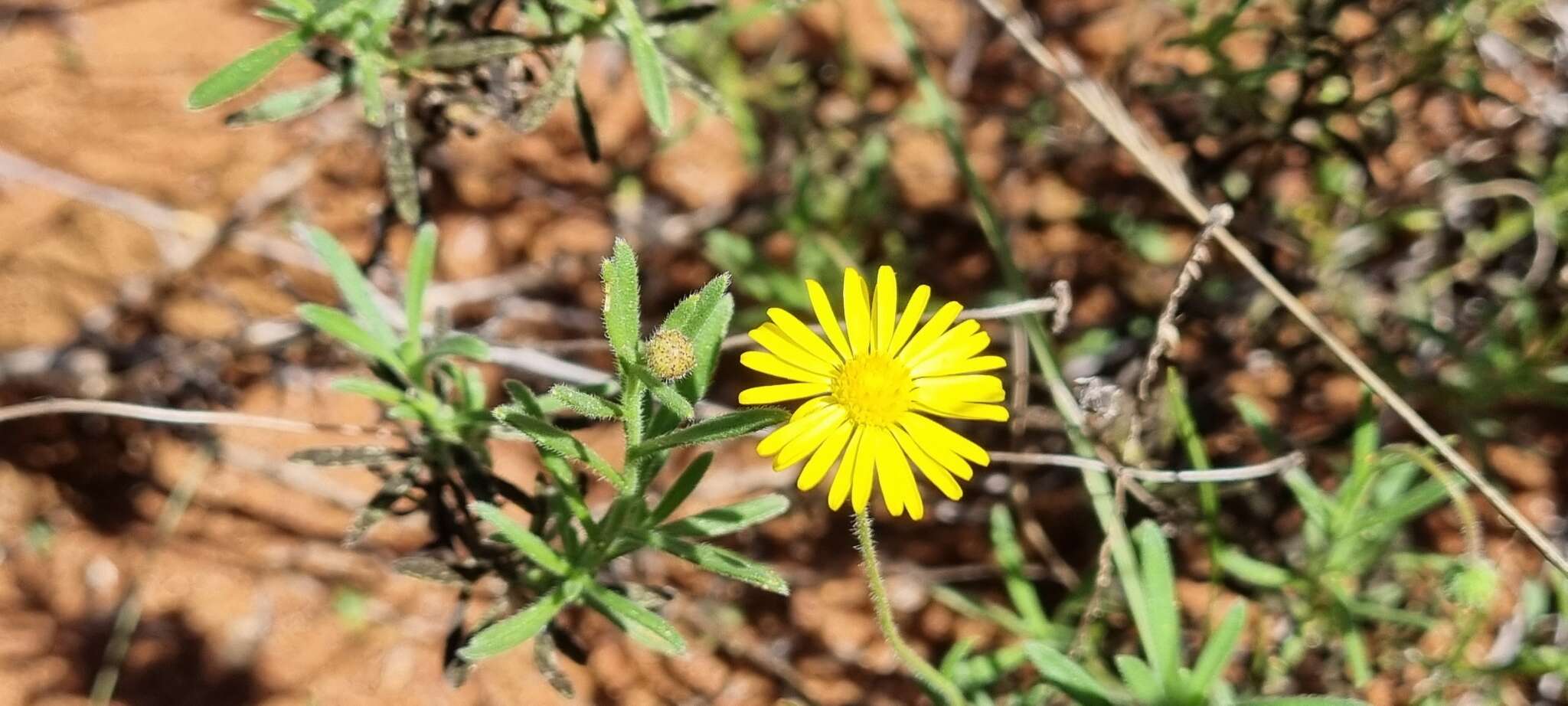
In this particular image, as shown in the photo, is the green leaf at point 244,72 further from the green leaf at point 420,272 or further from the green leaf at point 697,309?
the green leaf at point 697,309

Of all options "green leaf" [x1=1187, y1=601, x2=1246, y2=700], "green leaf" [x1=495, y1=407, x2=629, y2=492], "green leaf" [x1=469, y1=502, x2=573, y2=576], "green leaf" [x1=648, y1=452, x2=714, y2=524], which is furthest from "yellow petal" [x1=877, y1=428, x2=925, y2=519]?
"green leaf" [x1=1187, y1=601, x2=1246, y2=700]

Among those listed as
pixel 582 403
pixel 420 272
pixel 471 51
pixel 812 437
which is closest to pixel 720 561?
pixel 812 437

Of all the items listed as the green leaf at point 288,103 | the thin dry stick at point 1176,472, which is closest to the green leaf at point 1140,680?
the thin dry stick at point 1176,472

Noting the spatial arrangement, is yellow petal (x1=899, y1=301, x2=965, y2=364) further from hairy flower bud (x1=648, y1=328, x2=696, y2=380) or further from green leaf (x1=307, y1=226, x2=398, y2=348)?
green leaf (x1=307, y1=226, x2=398, y2=348)

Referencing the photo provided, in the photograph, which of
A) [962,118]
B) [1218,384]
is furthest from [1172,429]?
[962,118]

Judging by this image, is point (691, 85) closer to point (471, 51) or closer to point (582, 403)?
point (471, 51)

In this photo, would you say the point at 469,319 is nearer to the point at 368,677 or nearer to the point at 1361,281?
the point at 368,677
